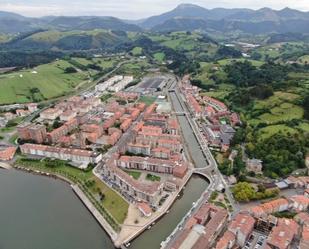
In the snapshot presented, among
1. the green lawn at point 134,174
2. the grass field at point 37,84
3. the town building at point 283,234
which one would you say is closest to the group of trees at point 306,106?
the town building at point 283,234

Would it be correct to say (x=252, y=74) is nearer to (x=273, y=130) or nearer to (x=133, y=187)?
(x=273, y=130)

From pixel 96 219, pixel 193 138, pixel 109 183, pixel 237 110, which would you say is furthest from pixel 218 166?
pixel 237 110

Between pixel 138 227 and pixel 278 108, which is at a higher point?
pixel 278 108

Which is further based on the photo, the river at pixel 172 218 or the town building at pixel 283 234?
the river at pixel 172 218

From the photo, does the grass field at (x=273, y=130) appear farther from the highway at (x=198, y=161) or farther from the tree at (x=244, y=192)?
the tree at (x=244, y=192)

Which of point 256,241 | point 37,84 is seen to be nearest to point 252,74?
point 37,84

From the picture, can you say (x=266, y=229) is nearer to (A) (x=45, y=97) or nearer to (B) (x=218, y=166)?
(B) (x=218, y=166)

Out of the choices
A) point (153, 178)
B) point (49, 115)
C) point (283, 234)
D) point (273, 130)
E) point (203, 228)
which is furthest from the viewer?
point (49, 115)
